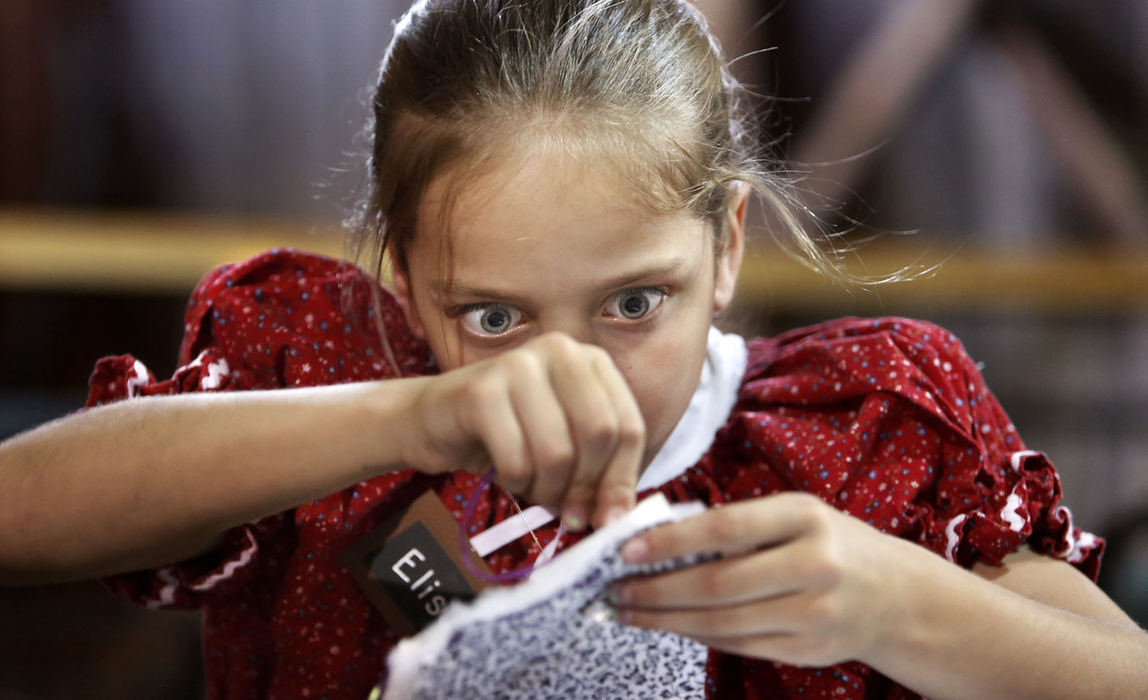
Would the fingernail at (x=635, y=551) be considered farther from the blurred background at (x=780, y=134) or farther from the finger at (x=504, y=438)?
the blurred background at (x=780, y=134)

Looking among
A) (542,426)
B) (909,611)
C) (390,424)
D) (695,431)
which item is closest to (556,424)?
(542,426)

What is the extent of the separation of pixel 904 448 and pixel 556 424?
13.2 inches

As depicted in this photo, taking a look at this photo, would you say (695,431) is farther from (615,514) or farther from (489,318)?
(615,514)

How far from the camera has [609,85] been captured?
640mm

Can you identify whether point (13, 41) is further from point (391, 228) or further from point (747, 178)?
point (747, 178)

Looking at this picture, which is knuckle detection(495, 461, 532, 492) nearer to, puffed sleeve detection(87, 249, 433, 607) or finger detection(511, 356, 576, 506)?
finger detection(511, 356, 576, 506)

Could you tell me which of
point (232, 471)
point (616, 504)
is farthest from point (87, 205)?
point (616, 504)

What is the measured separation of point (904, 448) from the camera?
2.27 ft

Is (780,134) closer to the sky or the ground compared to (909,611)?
closer to the sky

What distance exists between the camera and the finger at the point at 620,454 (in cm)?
45

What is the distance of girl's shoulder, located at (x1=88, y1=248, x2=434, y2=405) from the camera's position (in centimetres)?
70

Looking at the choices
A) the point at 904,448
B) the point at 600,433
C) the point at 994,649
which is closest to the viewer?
the point at 600,433

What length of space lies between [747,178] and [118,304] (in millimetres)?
1409

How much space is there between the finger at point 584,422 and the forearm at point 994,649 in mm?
174
